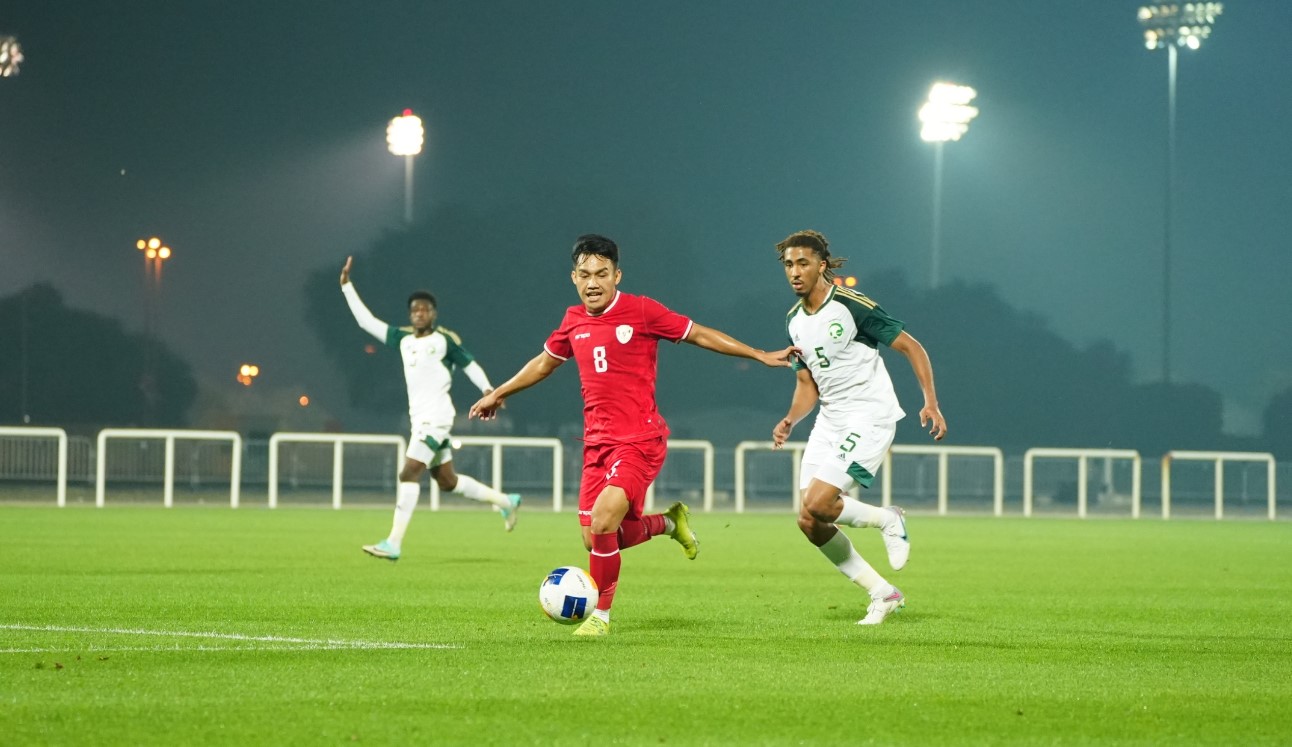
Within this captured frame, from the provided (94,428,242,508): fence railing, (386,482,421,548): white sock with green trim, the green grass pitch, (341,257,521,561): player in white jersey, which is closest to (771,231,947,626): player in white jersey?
the green grass pitch

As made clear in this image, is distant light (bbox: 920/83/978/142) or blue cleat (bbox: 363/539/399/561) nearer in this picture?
blue cleat (bbox: 363/539/399/561)

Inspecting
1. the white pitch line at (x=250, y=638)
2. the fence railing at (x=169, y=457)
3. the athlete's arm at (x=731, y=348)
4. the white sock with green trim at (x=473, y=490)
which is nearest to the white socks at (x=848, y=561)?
the athlete's arm at (x=731, y=348)

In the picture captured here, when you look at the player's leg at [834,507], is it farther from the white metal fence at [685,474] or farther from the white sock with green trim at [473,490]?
the white metal fence at [685,474]

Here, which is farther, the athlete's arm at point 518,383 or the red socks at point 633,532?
the red socks at point 633,532

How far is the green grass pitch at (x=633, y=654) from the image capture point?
229 inches

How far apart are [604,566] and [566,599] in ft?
1.27

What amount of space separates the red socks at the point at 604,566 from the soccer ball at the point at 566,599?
165 millimetres

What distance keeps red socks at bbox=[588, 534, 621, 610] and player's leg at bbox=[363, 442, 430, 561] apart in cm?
580

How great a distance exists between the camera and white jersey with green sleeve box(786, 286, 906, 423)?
1026cm

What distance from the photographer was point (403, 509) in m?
15.5

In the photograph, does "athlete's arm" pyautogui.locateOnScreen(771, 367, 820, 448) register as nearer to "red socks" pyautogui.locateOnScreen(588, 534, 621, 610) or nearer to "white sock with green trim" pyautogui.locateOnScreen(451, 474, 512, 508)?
"red socks" pyautogui.locateOnScreen(588, 534, 621, 610)

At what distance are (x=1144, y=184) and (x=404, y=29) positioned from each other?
1343 inches

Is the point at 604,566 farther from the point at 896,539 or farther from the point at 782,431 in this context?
the point at 896,539

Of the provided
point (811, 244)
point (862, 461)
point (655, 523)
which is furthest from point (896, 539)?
point (811, 244)
